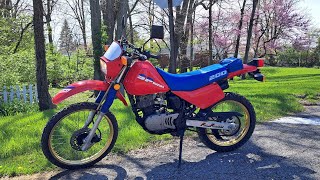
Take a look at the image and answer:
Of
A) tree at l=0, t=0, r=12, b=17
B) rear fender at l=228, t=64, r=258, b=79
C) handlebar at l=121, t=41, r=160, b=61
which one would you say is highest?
tree at l=0, t=0, r=12, b=17

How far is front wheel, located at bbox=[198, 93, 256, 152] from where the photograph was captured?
3884 millimetres

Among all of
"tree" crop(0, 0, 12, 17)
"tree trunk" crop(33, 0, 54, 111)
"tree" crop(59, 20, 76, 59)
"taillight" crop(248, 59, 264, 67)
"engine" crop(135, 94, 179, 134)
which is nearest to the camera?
"engine" crop(135, 94, 179, 134)

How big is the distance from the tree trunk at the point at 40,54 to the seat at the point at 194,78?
220 inches

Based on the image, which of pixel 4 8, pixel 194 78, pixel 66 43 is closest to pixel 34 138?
pixel 194 78

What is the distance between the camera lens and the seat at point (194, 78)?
354 cm

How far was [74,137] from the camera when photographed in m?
3.33

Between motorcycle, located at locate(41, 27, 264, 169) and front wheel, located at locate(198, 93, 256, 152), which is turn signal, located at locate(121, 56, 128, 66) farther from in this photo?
front wheel, located at locate(198, 93, 256, 152)

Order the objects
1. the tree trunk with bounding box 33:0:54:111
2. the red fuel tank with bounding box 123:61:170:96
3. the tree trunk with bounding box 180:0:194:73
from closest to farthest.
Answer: the red fuel tank with bounding box 123:61:170:96 < the tree trunk with bounding box 33:0:54:111 < the tree trunk with bounding box 180:0:194:73

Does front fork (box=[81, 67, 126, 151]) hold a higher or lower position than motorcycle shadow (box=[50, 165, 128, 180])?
higher

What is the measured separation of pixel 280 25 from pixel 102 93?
28.0 meters

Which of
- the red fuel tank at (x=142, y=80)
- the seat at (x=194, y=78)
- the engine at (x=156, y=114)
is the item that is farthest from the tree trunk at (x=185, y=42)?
the red fuel tank at (x=142, y=80)

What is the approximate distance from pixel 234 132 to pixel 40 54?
597 cm

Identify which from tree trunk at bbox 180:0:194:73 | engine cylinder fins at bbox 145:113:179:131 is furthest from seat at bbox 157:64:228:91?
tree trunk at bbox 180:0:194:73

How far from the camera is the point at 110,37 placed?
14938mm
